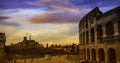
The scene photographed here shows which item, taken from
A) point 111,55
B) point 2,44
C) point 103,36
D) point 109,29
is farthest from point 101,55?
point 2,44

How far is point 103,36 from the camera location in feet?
85.4

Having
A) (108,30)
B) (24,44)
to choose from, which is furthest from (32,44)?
(108,30)

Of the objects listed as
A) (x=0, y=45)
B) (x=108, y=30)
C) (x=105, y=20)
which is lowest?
(x=0, y=45)

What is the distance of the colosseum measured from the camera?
A: 22.1 metres

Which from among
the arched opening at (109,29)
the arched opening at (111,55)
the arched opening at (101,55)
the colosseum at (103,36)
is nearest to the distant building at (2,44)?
the colosseum at (103,36)

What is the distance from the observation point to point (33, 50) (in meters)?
35.8

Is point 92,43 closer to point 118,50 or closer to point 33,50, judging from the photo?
point 118,50

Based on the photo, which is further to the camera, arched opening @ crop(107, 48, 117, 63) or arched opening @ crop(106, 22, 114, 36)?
arched opening @ crop(106, 22, 114, 36)

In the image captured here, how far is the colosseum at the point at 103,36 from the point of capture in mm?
22147

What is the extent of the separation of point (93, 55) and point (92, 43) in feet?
7.91

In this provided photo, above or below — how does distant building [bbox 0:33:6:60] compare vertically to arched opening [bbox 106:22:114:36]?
below

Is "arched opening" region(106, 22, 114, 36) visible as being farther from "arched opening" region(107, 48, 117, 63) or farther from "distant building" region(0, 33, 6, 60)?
"distant building" region(0, 33, 6, 60)

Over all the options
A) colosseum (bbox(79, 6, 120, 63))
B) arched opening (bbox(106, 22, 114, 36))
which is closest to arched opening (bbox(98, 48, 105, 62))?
colosseum (bbox(79, 6, 120, 63))

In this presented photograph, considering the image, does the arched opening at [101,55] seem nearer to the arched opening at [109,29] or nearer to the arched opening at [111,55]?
the arched opening at [111,55]
